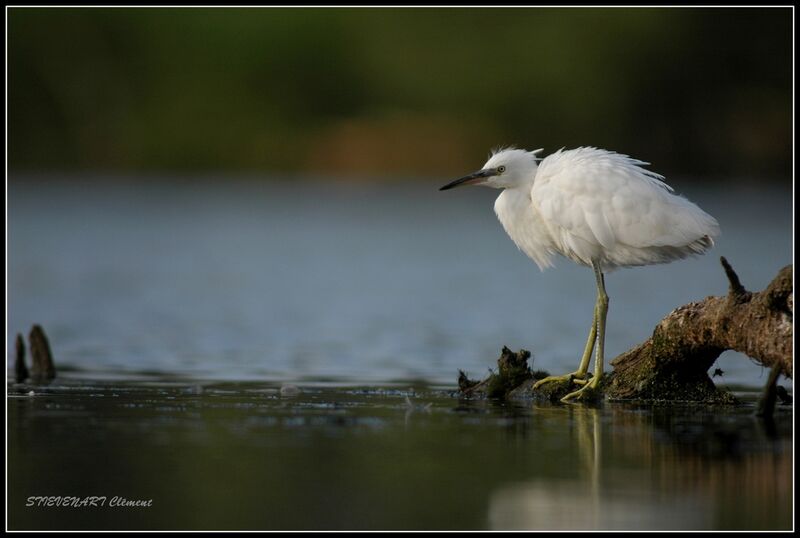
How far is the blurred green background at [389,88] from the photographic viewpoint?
185 feet

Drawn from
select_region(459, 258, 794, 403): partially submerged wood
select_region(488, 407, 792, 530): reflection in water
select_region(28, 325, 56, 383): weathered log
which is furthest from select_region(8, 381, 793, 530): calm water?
select_region(28, 325, 56, 383): weathered log

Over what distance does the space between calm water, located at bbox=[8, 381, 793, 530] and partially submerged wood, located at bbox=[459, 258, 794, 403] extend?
1.28 feet

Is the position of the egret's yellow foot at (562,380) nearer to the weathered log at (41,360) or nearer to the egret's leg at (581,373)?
the egret's leg at (581,373)

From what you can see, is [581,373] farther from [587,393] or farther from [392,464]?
[392,464]

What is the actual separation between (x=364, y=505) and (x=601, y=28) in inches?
2160

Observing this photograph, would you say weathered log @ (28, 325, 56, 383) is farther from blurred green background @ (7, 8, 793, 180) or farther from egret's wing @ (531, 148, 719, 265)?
blurred green background @ (7, 8, 793, 180)

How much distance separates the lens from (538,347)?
56.6 ft

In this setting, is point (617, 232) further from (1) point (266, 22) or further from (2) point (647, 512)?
(1) point (266, 22)

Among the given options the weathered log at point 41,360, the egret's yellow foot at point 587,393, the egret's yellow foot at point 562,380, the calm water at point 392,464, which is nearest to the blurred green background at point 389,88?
the weathered log at point 41,360

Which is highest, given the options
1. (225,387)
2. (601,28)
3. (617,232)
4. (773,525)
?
(601,28)

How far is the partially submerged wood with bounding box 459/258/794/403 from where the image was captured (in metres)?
10.4

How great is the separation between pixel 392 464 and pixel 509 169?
14.8 feet

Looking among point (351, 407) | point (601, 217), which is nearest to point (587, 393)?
point (601, 217)

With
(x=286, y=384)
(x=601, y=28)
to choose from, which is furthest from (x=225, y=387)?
(x=601, y=28)
